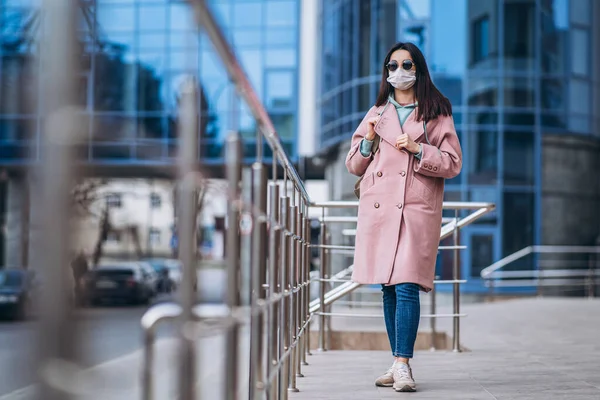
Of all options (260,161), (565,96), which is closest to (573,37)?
(565,96)

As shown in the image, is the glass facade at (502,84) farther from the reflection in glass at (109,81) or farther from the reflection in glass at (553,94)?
the reflection in glass at (109,81)

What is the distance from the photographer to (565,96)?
21.4 meters

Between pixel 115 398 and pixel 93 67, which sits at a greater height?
pixel 93 67

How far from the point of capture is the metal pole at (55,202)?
2.97 feet

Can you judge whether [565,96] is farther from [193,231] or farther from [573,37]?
[193,231]

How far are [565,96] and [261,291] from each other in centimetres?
2030

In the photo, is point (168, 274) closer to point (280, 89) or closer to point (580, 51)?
point (580, 51)

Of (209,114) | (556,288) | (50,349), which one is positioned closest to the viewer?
(50,349)

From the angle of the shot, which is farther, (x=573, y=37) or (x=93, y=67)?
(x=573, y=37)

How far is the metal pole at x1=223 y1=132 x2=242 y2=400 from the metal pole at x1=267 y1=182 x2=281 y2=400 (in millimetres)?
655

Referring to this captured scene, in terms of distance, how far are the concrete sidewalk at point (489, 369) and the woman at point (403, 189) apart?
26 centimetres

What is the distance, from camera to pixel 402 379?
13.0 ft

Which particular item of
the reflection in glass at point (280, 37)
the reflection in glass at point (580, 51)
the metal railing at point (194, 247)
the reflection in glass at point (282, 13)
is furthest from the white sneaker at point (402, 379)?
the reflection in glass at point (282, 13)

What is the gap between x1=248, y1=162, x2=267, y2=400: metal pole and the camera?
2.27 meters
